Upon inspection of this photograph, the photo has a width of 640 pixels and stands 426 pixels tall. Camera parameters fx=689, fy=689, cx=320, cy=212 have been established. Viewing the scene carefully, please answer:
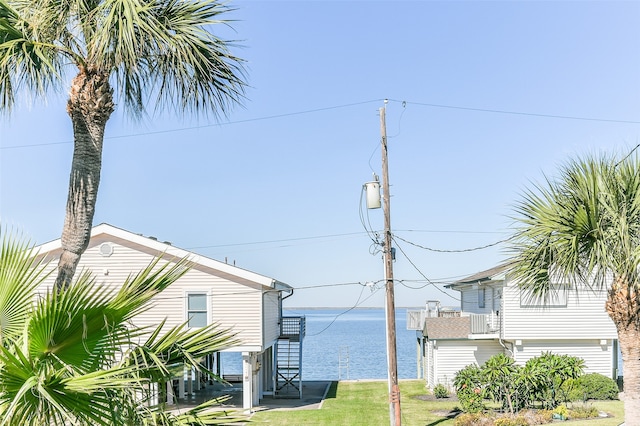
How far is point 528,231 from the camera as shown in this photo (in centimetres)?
1159

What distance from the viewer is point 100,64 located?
25.9 feet

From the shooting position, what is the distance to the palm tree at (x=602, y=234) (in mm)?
10906

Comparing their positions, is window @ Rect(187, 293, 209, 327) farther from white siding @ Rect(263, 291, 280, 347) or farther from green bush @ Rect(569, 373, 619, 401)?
green bush @ Rect(569, 373, 619, 401)

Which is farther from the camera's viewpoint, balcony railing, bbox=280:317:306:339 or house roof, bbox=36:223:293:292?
balcony railing, bbox=280:317:306:339

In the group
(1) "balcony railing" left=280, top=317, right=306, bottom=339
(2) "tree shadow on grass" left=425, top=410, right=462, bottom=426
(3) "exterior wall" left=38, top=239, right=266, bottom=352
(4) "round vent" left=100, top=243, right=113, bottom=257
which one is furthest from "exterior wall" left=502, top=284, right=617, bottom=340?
(4) "round vent" left=100, top=243, right=113, bottom=257

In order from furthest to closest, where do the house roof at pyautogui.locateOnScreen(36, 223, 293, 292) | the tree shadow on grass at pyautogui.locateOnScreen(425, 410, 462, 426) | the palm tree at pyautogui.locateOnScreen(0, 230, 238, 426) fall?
the house roof at pyautogui.locateOnScreen(36, 223, 293, 292)
the tree shadow on grass at pyautogui.locateOnScreen(425, 410, 462, 426)
the palm tree at pyautogui.locateOnScreen(0, 230, 238, 426)

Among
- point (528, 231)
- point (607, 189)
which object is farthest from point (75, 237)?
point (607, 189)

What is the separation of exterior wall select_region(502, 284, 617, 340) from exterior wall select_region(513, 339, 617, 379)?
44 cm

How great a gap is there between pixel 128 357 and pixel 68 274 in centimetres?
270

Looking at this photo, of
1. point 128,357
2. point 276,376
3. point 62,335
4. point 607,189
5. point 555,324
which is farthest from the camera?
point 276,376

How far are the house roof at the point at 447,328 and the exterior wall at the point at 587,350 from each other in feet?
7.82

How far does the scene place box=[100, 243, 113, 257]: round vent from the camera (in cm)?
2458

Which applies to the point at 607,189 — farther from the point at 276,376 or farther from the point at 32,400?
the point at 276,376

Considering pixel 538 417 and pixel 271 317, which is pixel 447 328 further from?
pixel 538 417
